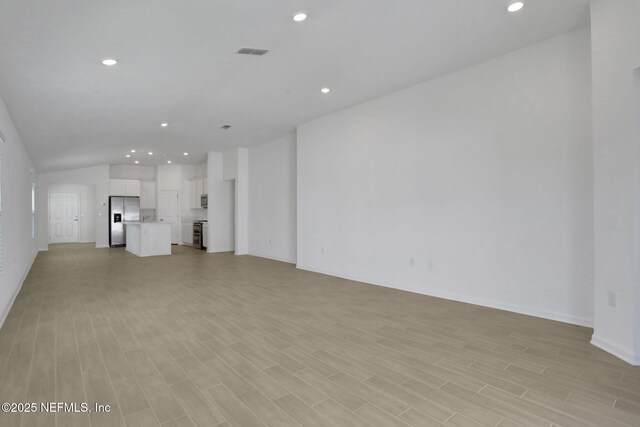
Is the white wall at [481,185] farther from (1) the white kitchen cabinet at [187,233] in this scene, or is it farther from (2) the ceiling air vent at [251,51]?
(1) the white kitchen cabinet at [187,233]

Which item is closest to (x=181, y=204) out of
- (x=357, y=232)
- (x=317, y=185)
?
(x=317, y=185)

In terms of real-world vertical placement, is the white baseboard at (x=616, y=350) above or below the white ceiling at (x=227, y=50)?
below

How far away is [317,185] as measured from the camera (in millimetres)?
6703

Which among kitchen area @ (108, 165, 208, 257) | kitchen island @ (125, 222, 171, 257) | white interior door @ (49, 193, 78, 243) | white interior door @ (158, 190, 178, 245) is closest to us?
kitchen island @ (125, 222, 171, 257)

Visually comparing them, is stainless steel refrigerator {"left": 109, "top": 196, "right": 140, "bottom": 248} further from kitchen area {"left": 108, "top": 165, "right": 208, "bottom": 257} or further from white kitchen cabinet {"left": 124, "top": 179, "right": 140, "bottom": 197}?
white kitchen cabinet {"left": 124, "top": 179, "right": 140, "bottom": 197}

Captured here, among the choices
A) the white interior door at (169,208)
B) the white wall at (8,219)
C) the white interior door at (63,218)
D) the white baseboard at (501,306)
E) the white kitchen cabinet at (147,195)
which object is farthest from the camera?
the white interior door at (63,218)

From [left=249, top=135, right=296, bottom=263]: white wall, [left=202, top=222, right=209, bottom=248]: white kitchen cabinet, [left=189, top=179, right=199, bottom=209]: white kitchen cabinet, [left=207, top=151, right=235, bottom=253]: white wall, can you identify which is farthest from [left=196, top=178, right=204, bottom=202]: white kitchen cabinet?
[left=249, top=135, right=296, bottom=263]: white wall

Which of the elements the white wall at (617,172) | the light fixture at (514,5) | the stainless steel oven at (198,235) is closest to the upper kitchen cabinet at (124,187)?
the stainless steel oven at (198,235)

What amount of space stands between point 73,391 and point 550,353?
3.61m

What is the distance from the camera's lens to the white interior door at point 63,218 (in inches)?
511

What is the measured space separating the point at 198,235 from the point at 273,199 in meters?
4.18

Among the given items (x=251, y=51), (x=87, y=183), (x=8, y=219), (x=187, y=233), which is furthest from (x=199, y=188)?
(x=251, y=51)

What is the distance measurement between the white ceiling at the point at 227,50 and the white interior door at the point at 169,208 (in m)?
6.81

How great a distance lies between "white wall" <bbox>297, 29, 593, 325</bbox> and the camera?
3.56 metres
